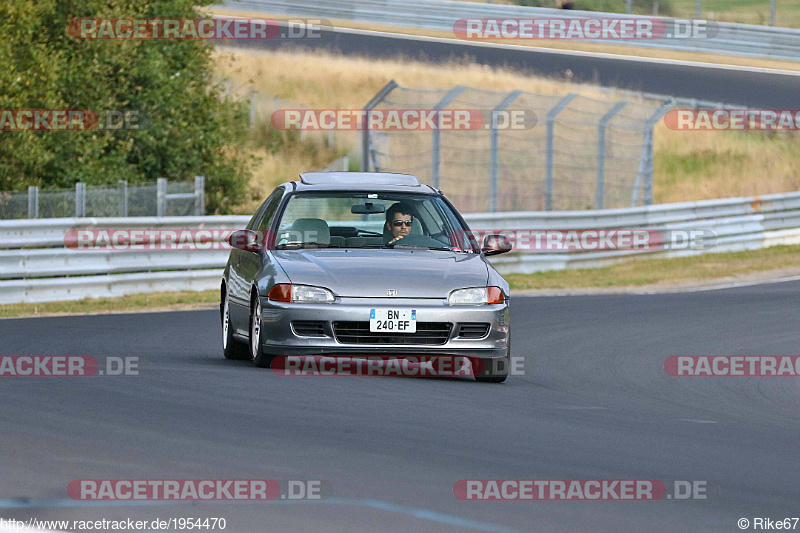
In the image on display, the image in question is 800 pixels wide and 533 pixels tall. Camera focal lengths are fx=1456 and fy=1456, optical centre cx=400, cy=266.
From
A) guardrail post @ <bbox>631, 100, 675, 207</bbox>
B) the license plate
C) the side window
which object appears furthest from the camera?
guardrail post @ <bbox>631, 100, 675, 207</bbox>

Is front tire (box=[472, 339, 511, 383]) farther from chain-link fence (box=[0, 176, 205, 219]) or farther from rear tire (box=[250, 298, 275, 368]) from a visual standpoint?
chain-link fence (box=[0, 176, 205, 219])

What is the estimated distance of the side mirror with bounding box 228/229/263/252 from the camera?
11.1 metres

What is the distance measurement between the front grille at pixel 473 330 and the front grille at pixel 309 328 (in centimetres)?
97

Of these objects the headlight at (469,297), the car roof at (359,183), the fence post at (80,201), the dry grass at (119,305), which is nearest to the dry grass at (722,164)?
the dry grass at (119,305)

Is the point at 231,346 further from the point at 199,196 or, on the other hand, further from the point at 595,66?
the point at 595,66

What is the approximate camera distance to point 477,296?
34.0 feet

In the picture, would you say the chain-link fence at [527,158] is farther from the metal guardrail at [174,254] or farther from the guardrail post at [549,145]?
the metal guardrail at [174,254]

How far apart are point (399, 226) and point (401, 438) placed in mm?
3908

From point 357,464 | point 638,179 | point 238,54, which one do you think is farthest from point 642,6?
point 357,464

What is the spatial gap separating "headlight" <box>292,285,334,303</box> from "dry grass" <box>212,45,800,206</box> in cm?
2006

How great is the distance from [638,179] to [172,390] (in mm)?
19057

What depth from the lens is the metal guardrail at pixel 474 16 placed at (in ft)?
145

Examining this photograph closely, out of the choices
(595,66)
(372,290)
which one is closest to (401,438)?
(372,290)

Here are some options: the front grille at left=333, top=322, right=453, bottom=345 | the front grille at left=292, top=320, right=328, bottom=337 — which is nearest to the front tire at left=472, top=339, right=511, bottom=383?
the front grille at left=333, top=322, right=453, bottom=345
